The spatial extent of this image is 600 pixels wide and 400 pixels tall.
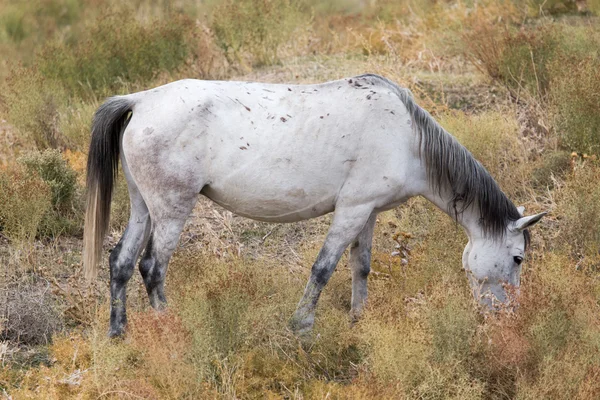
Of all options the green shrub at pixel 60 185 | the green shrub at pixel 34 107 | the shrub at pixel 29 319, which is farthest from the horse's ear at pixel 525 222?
the green shrub at pixel 34 107

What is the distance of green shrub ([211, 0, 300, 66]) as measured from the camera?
10.4 m

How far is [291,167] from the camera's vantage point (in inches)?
195

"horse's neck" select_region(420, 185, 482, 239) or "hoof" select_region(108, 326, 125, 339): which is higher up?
"horse's neck" select_region(420, 185, 482, 239)

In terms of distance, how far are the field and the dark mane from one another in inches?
15.5

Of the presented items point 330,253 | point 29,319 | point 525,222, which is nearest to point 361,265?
point 330,253

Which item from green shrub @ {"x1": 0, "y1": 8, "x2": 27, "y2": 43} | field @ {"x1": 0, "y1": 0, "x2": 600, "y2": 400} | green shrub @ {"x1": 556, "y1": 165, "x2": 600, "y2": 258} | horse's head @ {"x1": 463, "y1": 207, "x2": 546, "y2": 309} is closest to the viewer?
field @ {"x1": 0, "y1": 0, "x2": 600, "y2": 400}

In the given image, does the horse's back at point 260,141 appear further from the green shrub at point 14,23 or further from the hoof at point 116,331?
the green shrub at point 14,23

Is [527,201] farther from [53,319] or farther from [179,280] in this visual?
[53,319]

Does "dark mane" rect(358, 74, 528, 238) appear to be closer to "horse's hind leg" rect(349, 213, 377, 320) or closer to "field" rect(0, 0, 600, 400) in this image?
"field" rect(0, 0, 600, 400)

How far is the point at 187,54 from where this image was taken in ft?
33.2

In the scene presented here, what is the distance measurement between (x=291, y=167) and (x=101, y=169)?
122 cm

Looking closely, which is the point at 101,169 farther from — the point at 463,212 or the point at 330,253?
the point at 463,212

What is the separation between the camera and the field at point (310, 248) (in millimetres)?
4242

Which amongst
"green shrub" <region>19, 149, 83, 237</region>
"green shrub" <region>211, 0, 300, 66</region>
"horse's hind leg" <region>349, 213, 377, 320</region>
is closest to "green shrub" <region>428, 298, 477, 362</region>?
"horse's hind leg" <region>349, 213, 377, 320</region>
